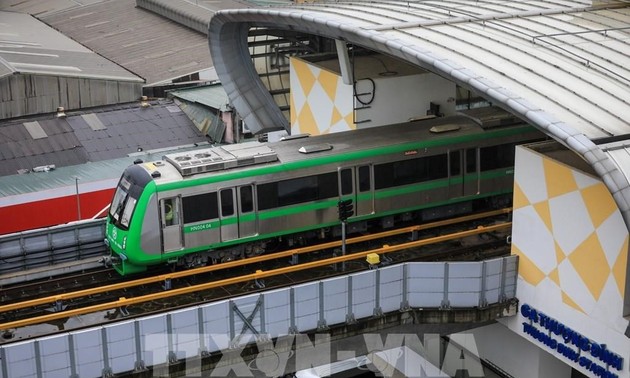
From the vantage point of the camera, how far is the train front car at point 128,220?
1000 inches

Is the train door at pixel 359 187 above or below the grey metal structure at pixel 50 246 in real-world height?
above

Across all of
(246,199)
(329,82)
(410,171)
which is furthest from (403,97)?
(246,199)

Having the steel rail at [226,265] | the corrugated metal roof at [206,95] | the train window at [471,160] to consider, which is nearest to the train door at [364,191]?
the steel rail at [226,265]

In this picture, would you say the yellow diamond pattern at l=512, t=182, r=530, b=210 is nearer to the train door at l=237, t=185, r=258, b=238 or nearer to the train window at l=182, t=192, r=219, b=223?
the train door at l=237, t=185, r=258, b=238

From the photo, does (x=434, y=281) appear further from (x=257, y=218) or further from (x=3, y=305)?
(x=3, y=305)

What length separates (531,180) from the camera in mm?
23891

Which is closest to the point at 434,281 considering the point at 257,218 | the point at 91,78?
the point at 257,218

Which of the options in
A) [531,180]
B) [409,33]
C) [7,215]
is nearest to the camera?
[531,180]

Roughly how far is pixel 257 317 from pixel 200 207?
499cm

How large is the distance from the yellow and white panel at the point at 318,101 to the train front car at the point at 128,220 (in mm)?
9712

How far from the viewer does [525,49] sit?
26703mm

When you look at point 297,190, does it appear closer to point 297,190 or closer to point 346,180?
point 297,190

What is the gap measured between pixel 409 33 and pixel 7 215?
1817 centimetres

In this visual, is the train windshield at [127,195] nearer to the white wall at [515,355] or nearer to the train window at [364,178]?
the train window at [364,178]
